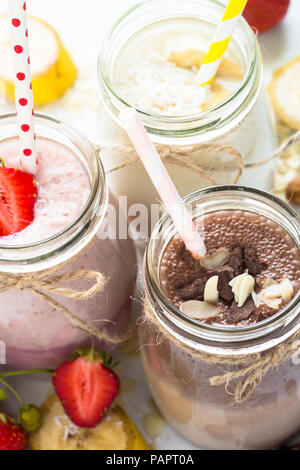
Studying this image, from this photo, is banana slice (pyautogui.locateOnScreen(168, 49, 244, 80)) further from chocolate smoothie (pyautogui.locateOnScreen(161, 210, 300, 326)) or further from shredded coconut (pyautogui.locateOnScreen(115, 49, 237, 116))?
chocolate smoothie (pyautogui.locateOnScreen(161, 210, 300, 326))

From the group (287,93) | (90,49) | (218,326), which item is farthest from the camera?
(90,49)

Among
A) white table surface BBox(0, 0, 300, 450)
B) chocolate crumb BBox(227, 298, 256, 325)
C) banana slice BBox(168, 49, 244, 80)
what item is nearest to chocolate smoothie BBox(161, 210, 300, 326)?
chocolate crumb BBox(227, 298, 256, 325)

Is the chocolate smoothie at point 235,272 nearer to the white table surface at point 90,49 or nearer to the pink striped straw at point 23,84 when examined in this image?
the pink striped straw at point 23,84

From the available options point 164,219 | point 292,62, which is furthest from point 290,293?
point 292,62

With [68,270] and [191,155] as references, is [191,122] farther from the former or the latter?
[68,270]

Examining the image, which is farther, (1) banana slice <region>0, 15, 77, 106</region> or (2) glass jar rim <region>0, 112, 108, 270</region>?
(1) banana slice <region>0, 15, 77, 106</region>

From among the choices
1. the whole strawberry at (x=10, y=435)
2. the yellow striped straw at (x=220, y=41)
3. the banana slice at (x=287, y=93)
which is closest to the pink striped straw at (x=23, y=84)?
the yellow striped straw at (x=220, y=41)

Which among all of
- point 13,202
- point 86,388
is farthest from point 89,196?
point 86,388
